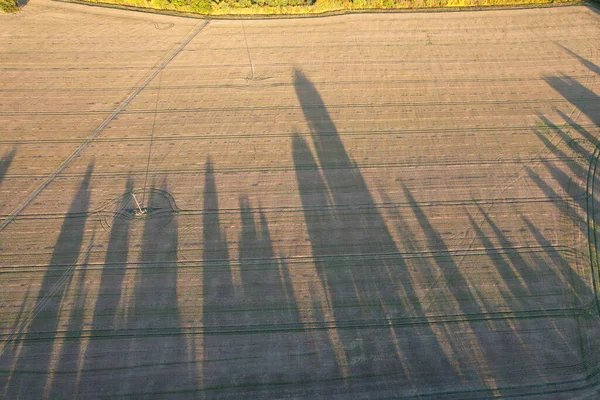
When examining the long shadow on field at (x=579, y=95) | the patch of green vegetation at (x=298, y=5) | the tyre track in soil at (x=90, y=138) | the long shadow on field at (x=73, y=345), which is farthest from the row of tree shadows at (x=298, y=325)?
the patch of green vegetation at (x=298, y=5)

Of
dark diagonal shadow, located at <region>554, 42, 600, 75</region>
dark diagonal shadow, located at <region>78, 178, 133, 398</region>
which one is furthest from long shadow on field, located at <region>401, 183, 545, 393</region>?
dark diagonal shadow, located at <region>554, 42, 600, 75</region>

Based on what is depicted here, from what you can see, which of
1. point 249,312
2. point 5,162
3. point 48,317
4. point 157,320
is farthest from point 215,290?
point 5,162

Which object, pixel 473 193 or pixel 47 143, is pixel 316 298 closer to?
pixel 473 193

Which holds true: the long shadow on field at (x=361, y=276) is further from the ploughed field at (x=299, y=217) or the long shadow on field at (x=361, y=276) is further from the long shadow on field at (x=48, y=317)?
the long shadow on field at (x=48, y=317)

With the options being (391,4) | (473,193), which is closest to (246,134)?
(473,193)

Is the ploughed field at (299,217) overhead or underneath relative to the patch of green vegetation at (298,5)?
underneath

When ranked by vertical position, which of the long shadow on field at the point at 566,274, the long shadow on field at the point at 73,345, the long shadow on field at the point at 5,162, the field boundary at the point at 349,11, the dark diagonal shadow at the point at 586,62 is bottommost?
the long shadow on field at the point at 73,345

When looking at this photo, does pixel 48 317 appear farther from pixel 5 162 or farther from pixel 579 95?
pixel 579 95
